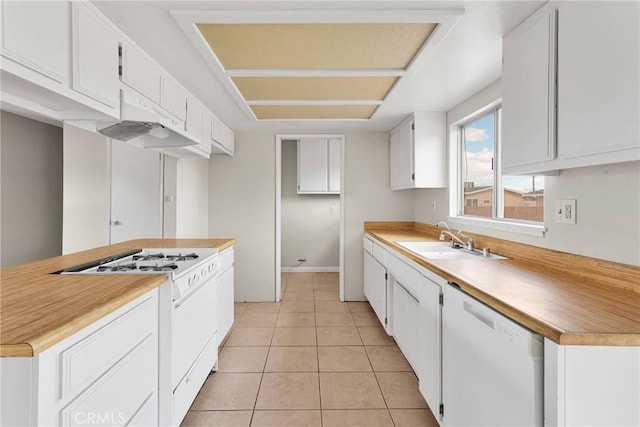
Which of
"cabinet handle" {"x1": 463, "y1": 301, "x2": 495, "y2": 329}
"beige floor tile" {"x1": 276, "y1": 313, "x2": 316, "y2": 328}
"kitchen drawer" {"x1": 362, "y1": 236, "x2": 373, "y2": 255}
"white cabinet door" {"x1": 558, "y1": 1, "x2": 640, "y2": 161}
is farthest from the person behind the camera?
"kitchen drawer" {"x1": 362, "y1": 236, "x2": 373, "y2": 255}

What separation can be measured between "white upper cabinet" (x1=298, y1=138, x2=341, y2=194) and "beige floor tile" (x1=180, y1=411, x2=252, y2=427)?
3750 mm

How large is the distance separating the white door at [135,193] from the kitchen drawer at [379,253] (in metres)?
2.15

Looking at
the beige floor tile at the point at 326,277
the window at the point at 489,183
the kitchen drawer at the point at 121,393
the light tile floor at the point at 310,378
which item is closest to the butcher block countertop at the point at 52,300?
the kitchen drawer at the point at 121,393

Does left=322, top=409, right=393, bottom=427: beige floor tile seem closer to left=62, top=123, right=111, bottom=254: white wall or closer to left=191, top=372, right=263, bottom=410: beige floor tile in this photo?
left=191, top=372, right=263, bottom=410: beige floor tile

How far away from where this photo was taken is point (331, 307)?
3613mm

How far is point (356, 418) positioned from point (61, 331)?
63.1 inches

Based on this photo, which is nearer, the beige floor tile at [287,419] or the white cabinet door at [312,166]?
the beige floor tile at [287,419]

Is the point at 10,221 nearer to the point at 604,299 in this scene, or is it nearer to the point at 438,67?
the point at 438,67

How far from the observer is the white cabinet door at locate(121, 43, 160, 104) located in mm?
1598

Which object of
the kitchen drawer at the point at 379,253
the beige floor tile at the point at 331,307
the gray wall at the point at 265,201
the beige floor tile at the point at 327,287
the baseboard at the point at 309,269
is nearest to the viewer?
the kitchen drawer at the point at 379,253

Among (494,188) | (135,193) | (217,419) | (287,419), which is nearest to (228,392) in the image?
(217,419)

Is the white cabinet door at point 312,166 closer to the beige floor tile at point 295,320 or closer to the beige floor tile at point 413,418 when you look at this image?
the beige floor tile at point 295,320

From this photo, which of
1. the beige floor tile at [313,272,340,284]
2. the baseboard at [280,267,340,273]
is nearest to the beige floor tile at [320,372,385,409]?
the beige floor tile at [313,272,340,284]

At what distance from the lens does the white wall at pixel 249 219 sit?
3.79 metres
